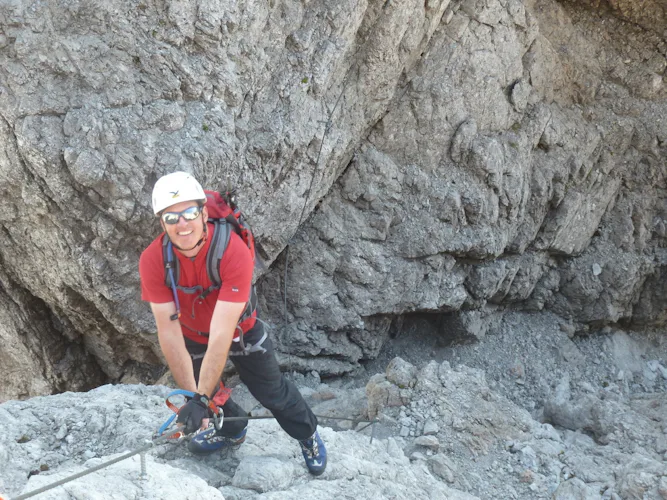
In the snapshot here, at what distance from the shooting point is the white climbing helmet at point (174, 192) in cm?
382

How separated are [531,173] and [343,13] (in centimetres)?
481

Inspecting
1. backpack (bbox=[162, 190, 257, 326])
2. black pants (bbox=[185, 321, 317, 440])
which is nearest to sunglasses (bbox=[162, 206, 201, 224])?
backpack (bbox=[162, 190, 257, 326])

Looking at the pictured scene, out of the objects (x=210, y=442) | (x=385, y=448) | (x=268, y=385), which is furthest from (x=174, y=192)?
(x=385, y=448)

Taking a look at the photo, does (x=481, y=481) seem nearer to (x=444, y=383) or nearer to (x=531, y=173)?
(x=444, y=383)

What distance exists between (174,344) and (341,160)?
5.49m

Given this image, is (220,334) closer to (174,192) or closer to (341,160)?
(174,192)

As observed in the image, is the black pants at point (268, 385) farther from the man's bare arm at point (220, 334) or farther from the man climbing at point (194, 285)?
the man's bare arm at point (220, 334)

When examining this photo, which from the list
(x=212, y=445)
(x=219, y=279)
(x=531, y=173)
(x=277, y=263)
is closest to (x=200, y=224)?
(x=219, y=279)

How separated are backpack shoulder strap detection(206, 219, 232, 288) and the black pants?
70 centimetres

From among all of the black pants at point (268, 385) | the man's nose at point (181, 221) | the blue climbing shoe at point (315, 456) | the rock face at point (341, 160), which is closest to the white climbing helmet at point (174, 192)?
the man's nose at point (181, 221)

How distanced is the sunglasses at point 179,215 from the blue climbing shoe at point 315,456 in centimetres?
217

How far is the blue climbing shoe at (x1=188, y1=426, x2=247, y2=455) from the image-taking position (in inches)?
184

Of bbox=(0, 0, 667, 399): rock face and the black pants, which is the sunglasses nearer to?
the black pants

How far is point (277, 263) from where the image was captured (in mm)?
9406
